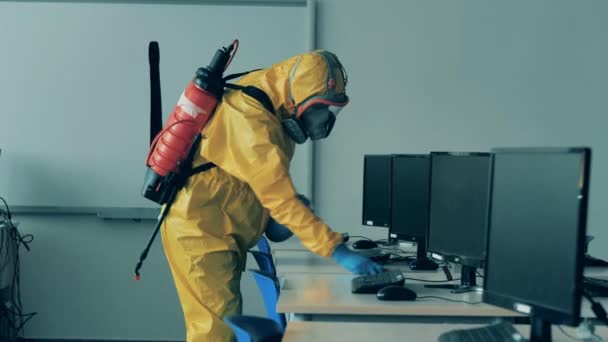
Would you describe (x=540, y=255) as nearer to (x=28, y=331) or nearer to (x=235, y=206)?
(x=235, y=206)

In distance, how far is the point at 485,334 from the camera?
5.23 ft

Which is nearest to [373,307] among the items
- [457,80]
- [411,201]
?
[411,201]

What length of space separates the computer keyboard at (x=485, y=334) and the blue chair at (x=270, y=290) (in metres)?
0.56

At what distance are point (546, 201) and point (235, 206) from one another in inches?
55.4

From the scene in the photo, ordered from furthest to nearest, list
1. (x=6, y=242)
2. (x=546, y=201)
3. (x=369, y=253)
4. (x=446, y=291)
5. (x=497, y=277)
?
(x=6, y=242), (x=369, y=253), (x=446, y=291), (x=497, y=277), (x=546, y=201)

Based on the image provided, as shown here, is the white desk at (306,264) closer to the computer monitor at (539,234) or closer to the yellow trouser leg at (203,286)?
the yellow trouser leg at (203,286)

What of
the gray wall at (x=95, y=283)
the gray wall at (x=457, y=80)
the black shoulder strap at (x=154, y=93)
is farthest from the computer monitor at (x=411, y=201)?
the gray wall at (x=95, y=283)

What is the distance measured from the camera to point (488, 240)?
1564 millimetres

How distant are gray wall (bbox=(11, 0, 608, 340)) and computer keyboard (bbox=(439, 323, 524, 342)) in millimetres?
2538

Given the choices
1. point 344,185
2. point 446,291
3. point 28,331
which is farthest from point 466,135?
point 28,331

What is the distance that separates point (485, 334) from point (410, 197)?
122cm

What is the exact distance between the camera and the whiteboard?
157 inches

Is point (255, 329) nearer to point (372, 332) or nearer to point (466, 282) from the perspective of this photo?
point (372, 332)

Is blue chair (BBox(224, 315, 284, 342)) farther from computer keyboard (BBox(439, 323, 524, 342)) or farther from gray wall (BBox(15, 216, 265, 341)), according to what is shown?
gray wall (BBox(15, 216, 265, 341))
